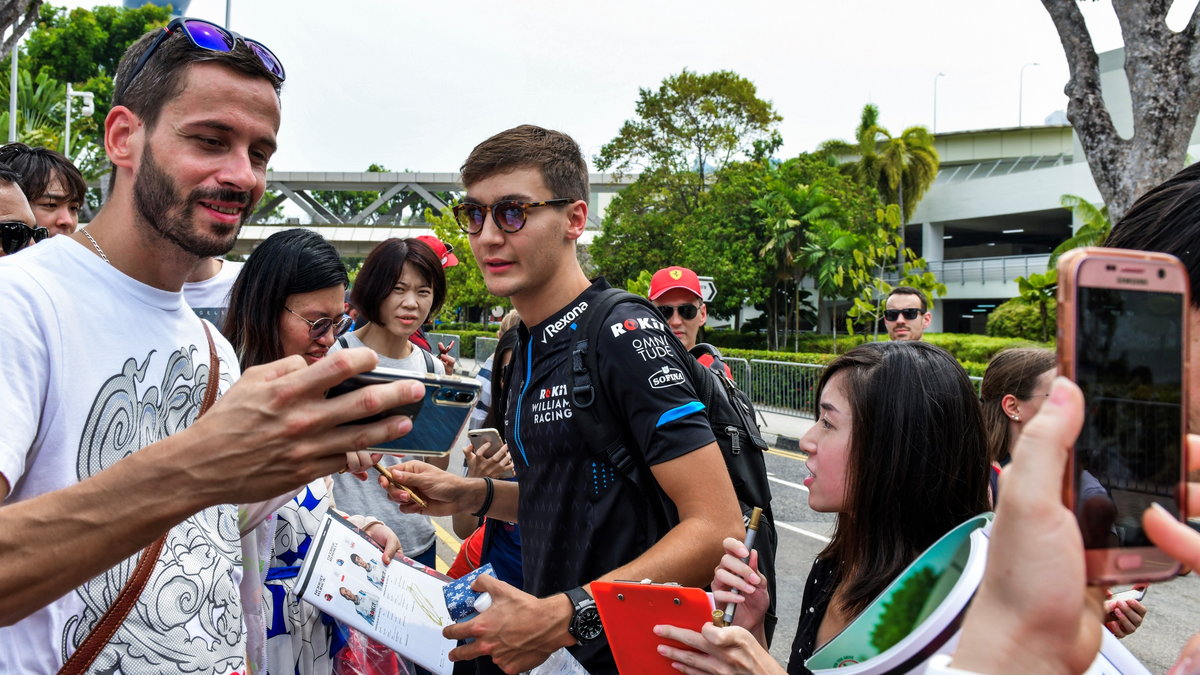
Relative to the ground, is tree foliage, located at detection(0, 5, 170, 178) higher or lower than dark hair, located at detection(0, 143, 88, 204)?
higher

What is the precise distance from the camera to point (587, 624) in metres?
1.86

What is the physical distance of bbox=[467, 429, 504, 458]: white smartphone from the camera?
116 inches

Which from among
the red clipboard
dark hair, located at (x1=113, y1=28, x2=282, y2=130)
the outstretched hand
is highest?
dark hair, located at (x1=113, y1=28, x2=282, y2=130)

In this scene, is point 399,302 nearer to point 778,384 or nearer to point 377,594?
A: point 377,594

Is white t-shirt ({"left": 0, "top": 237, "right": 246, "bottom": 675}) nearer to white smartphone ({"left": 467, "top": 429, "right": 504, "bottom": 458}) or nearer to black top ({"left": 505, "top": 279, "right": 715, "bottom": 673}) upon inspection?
black top ({"left": 505, "top": 279, "right": 715, "bottom": 673})

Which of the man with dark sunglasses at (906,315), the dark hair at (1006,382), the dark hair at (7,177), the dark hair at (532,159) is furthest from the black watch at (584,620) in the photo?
the man with dark sunglasses at (906,315)

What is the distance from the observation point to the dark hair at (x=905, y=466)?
6.42 ft

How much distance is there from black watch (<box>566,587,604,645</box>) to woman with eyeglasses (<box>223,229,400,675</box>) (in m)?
0.63

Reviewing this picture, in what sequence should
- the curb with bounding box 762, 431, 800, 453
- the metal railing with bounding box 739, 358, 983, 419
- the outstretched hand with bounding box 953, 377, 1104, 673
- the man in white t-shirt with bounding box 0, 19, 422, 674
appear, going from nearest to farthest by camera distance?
the outstretched hand with bounding box 953, 377, 1104, 673
the man in white t-shirt with bounding box 0, 19, 422, 674
the curb with bounding box 762, 431, 800, 453
the metal railing with bounding box 739, 358, 983, 419

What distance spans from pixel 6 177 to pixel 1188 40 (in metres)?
9.97

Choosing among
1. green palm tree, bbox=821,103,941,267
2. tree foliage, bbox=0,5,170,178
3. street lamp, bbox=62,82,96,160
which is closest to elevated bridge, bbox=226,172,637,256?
tree foliage, bbox=0,5,170,178

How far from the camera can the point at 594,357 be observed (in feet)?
7.08

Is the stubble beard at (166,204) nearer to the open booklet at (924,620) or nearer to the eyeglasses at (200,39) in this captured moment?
the eyeglasses at (200,39)

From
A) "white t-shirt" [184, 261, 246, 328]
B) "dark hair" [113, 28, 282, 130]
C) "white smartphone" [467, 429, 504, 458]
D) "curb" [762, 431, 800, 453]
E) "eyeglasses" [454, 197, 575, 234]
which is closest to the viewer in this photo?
"dark hair" [113, 28, 282, 130]
